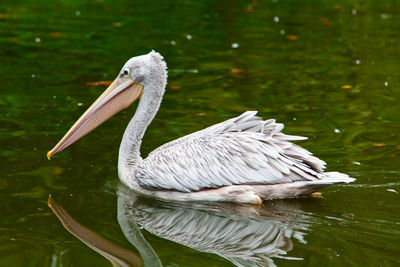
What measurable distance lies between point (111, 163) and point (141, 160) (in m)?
0.46

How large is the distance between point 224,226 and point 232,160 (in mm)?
638

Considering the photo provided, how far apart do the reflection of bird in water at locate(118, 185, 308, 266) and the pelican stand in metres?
0.13

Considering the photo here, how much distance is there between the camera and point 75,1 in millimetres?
13547

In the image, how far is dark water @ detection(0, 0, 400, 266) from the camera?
467 cm

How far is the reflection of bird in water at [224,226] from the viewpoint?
4625 mm

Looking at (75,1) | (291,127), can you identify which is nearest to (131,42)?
(75,1)

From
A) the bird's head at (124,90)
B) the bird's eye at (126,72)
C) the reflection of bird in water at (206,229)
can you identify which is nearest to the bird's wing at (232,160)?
the reflection of bird in water at (206,229)

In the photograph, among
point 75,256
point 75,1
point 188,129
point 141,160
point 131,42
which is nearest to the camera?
point 75,256

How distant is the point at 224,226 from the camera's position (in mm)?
5023

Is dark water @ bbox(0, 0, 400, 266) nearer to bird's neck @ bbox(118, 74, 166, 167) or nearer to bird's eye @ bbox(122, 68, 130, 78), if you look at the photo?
bird's neck @ bbox(118, 74, 166, 167)

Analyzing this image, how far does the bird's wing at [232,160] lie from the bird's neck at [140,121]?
22cm

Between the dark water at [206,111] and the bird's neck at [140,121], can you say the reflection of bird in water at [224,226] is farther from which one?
the bird's neck at [140,121]

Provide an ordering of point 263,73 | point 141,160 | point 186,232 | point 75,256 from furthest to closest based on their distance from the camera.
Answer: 1. point 263,73
2. point 141,160
3. point 186,232
4. point 75,256

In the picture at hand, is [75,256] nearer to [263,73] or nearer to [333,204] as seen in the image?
[333,204]
